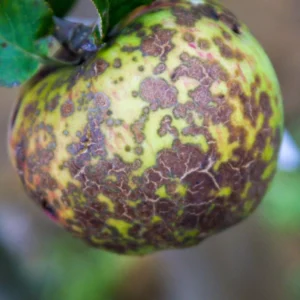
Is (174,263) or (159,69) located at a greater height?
(159,69)

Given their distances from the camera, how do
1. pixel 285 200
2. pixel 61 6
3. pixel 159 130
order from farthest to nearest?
pixel 285 200 → pixel 61 6 → pixel 159 130

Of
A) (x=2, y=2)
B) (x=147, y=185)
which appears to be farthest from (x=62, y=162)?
(x=2, y=2)

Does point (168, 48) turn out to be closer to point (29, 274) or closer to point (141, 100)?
point (141, 100)

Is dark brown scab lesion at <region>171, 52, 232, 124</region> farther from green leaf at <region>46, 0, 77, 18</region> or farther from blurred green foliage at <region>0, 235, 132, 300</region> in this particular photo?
blurred green foliage at <region>0, 235, 132, 300</region>

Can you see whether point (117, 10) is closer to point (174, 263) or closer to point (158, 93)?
point (158, 93)

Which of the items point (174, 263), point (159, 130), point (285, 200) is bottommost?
point (174, 263)

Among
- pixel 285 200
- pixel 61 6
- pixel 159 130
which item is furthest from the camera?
pixel 285 200

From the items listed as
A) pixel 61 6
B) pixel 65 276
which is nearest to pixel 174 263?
pixel 65 276
